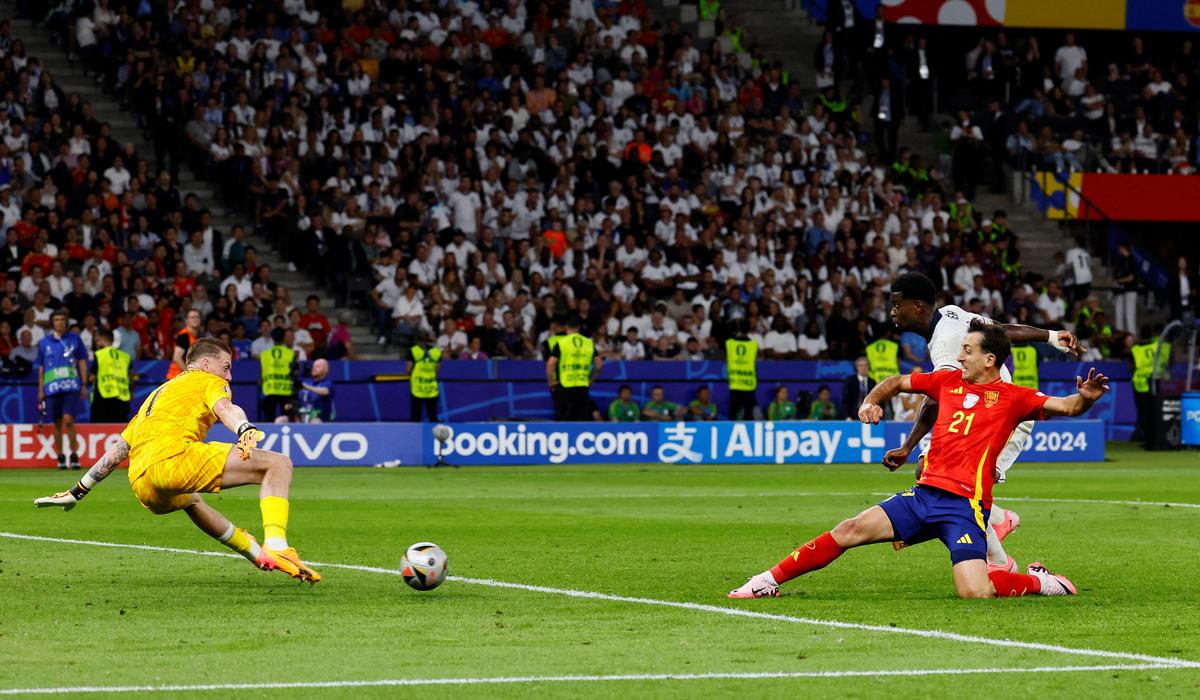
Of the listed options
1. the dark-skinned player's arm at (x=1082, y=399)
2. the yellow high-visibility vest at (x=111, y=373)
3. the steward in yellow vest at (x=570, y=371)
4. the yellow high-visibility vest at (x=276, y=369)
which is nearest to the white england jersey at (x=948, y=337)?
the dark-skinned player's arm at (x=1082, y=399)

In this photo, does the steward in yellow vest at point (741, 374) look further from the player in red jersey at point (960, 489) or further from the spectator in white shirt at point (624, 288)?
the player in red jersey at point (960, 489)

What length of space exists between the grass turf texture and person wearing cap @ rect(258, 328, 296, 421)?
27.2 ft

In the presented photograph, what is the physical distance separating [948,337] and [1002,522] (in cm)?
119

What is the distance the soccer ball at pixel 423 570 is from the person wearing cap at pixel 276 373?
17.1m

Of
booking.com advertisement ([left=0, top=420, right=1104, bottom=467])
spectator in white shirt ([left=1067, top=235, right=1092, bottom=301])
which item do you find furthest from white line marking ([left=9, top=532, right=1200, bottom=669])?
spectator in white shirt ([left=1067, top=235, right=1092, bottom=301])

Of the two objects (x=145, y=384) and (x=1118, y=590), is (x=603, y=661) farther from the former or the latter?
(x=145, y=384)

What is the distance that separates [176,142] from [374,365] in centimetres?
591

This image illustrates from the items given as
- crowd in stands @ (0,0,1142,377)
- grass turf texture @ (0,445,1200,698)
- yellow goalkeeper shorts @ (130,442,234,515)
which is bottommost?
grass turf texture @ (0,445,1200,698)

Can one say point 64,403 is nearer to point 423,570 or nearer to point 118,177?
point 118,177

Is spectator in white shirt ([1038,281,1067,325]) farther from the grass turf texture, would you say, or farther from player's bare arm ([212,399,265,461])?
player's bare arm ([212,399,265,461])

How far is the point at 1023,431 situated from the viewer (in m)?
12.0

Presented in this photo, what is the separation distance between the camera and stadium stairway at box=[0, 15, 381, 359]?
3142cm

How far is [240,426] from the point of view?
1039 centimetres

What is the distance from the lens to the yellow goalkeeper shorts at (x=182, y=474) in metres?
11.1
